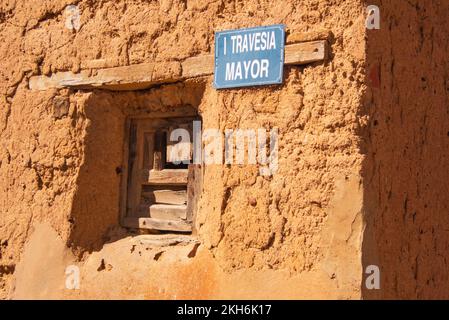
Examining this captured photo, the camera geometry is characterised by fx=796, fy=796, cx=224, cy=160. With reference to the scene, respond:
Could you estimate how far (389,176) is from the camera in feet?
15.0

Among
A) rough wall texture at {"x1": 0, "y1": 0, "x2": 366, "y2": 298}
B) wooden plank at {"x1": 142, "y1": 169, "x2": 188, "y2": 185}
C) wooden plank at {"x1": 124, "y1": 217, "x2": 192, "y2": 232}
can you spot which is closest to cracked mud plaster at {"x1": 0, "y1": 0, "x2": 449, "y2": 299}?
rough wall texture at {"x1": 0, "y1": 0, "x2": 366, "y2": 298}

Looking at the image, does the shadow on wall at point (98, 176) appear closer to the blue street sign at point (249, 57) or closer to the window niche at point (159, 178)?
the window niche at point (159, 178)

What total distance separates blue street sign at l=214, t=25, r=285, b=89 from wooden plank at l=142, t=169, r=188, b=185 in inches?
30.9

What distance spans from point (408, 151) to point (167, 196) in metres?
1.63

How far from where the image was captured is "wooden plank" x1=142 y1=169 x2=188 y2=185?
5.29 m

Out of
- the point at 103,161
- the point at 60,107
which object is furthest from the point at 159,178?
the point at 60,107

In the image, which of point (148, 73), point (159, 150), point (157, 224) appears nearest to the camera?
point (148, 73)

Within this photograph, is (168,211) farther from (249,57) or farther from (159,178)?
(249,57)

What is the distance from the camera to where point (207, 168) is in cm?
494

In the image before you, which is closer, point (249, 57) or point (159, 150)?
point (249, 57)

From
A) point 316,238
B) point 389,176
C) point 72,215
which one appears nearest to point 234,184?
point 316,238

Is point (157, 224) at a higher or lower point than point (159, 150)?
lower

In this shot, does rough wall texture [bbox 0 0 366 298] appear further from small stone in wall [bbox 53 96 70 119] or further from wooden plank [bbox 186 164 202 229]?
wooden plank [bbox 186 164 202 229]

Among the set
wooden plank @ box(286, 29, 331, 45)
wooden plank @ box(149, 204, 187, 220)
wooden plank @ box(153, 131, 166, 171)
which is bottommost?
wooden plank @ box(149, 204, 187, 220)
